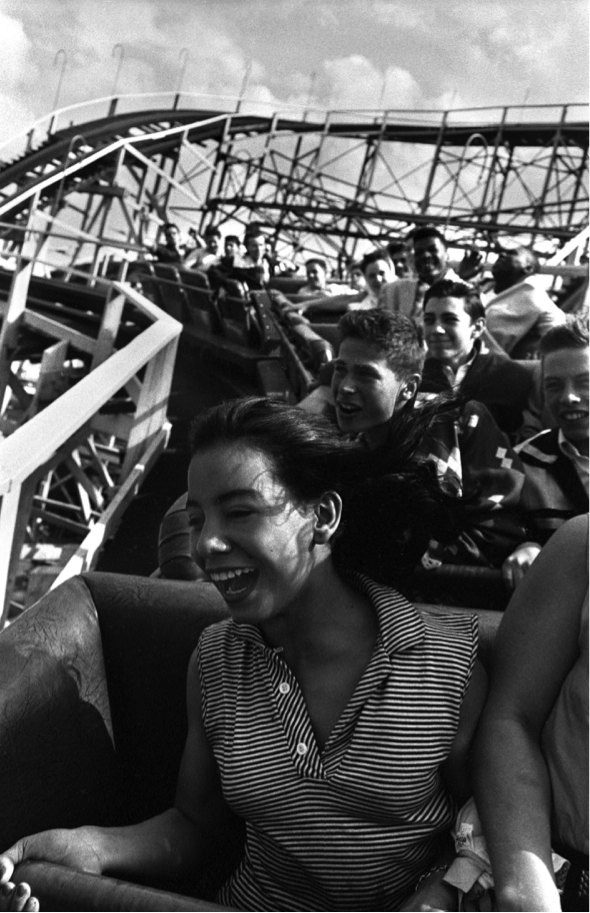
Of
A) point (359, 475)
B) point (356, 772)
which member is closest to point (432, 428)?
point (359, 475)

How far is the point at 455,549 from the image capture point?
191 centimetres

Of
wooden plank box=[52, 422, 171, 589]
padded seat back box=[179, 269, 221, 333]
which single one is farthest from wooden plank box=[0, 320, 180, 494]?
padded seat back box=[179, 269, 221, 333]

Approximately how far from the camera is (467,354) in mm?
2635

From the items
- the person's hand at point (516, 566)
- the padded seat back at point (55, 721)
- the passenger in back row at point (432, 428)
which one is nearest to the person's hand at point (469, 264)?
the passenger in back row at point (432, 428)

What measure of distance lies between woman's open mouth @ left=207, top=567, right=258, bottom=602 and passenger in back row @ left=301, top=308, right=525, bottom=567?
0.74m

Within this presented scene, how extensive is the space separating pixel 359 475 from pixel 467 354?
1.37 metres

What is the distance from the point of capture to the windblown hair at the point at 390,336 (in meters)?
1.99

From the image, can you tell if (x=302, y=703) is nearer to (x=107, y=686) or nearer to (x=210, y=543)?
(x=210, y=543)

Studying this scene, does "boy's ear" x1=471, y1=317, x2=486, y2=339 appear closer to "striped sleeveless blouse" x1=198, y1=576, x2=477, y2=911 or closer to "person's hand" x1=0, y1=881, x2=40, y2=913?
"striped sleeveless blouse" x1=198, y1=576, x2=477, y2=911

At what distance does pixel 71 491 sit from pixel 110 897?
206 inches

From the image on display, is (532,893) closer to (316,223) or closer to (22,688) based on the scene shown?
(22,688)

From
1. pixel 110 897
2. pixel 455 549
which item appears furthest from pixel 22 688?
pixel 455 549

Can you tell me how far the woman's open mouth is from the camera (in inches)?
46.9

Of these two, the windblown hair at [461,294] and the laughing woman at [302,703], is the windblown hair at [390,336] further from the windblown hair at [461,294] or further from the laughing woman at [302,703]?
the laughing woman at [302,703]
